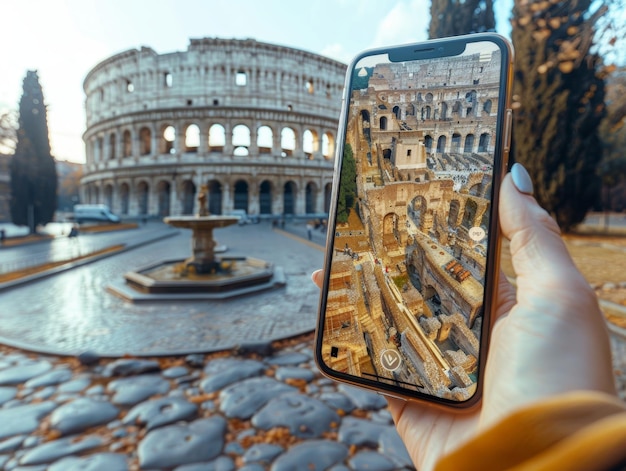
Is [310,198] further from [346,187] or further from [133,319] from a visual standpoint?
[346,187]

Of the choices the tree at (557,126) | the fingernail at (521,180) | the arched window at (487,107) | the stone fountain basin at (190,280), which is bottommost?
the stone fountain basin at (190,280)

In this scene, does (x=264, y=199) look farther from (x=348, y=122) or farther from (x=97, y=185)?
(x=348, y=122)

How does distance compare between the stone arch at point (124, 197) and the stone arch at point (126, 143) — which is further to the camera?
the stone arch at point (124, 197)

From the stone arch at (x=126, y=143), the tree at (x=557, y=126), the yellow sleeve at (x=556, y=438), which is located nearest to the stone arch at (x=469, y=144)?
the yellow sleeve at (x=556, y=438)

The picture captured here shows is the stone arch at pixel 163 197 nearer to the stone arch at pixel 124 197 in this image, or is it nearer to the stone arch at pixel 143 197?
the stone arch at pixel 143 197

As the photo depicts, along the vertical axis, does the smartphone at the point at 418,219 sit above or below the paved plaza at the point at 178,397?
above

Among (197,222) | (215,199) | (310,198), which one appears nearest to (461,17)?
(197,222)

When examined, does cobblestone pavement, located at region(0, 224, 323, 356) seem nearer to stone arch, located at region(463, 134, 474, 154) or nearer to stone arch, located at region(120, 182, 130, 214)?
stone arch, located at region(463, 134, 474, 154)
